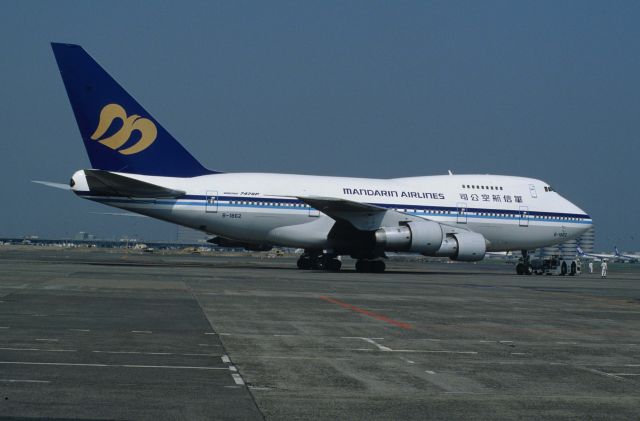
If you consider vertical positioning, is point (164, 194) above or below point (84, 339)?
above

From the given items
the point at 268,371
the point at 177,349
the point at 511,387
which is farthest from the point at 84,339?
the point at 511,387

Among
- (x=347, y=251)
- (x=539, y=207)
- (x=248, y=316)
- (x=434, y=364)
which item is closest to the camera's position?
(x=434, y=364)

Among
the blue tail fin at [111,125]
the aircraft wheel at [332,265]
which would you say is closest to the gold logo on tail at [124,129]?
the blue tail fin at [111,125]

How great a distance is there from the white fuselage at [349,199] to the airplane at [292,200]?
0.05 m

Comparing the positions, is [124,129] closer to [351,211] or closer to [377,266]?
[351,211]

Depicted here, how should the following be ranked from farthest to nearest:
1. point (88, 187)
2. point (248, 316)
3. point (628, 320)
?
point (88, 187) → point (628, 320) → point (248, 316)

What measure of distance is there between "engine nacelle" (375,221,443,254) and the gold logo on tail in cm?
1096

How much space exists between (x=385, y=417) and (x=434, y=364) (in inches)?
156

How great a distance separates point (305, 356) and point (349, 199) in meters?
30.1

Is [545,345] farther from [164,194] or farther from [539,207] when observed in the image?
[539,207]

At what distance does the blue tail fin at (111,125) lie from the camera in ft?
124

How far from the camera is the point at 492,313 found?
69.6ft

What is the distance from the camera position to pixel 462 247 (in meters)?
41.8

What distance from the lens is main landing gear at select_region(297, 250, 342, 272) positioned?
145ft
